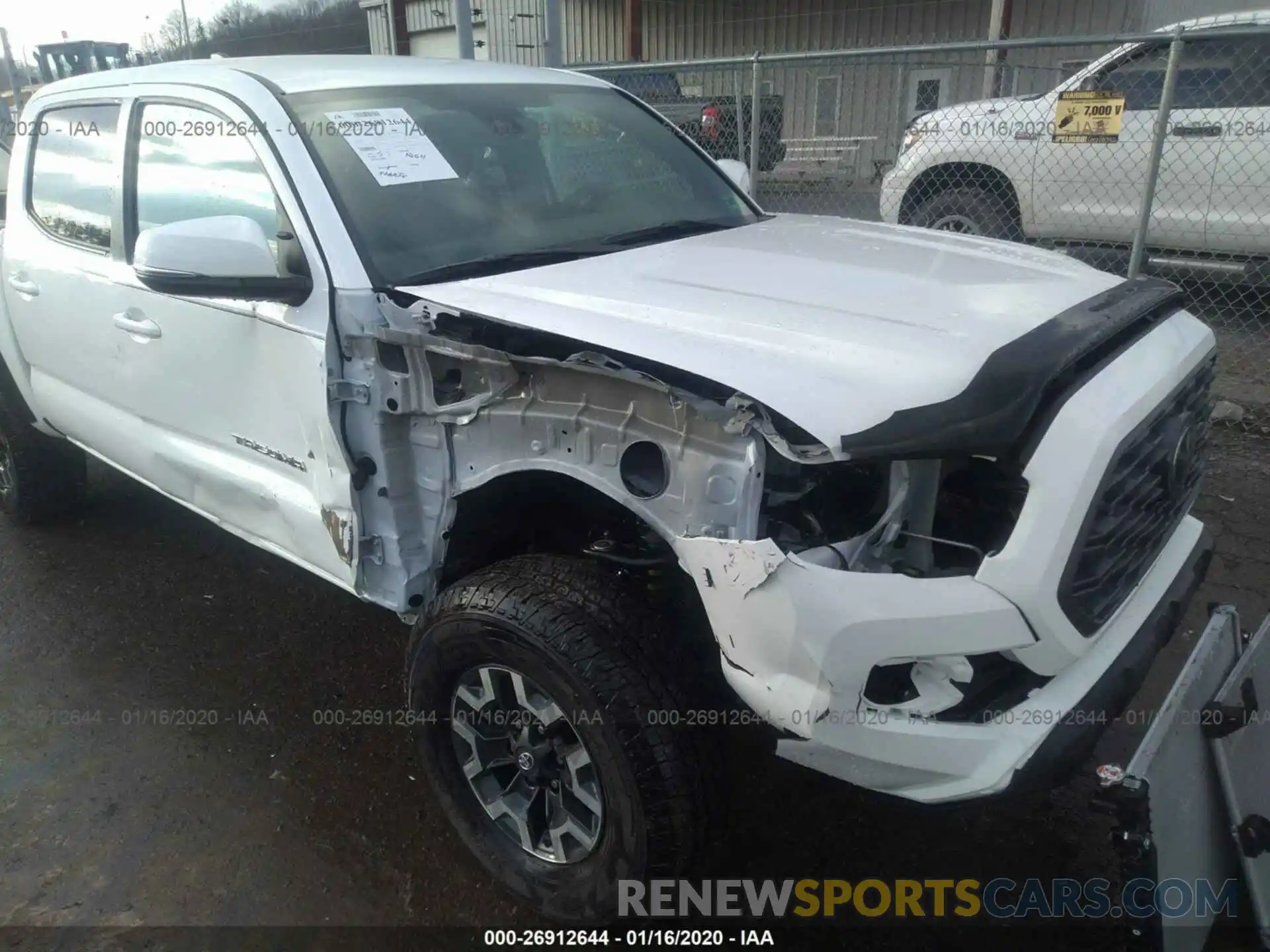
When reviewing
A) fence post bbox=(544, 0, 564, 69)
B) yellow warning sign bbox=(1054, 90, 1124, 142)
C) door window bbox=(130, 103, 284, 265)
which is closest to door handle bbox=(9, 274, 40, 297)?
door window bbox=(130, 103, 284, 265)

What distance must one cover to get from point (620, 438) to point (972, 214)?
5.71m

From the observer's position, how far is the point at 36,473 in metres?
4.62

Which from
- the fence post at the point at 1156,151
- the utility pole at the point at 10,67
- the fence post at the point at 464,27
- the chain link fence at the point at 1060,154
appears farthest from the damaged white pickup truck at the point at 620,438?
the utility pole at the point at 10,67

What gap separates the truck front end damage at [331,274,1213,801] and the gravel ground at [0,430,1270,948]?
0.29 metres

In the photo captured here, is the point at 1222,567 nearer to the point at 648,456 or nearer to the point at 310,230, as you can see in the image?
the point at 648,456

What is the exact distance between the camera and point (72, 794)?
9.59ft

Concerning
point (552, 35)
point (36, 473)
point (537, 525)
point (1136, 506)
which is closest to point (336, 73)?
point (537, 525)

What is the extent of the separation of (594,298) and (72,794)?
2.19m

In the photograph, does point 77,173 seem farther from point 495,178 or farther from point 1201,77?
point 1201,77

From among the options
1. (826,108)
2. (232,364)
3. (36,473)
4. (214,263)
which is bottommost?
Answer: (36,473)

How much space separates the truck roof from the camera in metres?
2.97

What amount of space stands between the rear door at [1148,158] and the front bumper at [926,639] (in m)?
4.95

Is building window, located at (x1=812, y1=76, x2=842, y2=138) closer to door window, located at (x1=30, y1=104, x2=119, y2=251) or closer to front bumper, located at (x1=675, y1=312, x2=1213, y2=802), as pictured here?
door window, located at (x1=30, y1=104, x2=119, y2=251)

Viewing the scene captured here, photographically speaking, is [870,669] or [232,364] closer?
[870,669]
